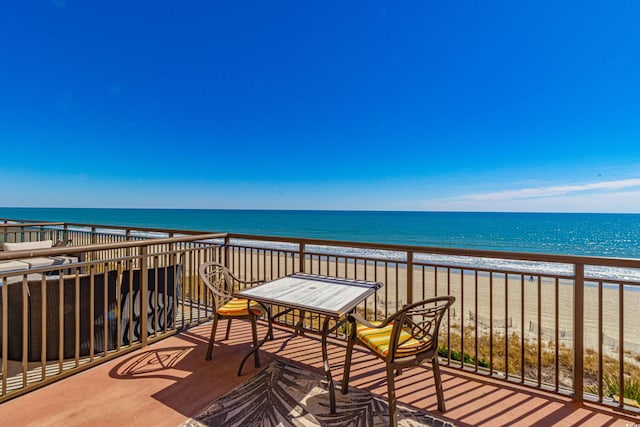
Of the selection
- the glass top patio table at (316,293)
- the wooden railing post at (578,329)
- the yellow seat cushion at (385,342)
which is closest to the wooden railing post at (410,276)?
the glass top patio table at (316,293)

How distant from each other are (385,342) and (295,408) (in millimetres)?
703

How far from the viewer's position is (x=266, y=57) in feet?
27.2

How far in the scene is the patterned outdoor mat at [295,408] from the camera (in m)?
1.58

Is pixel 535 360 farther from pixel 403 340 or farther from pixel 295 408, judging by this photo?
pixel 295 408

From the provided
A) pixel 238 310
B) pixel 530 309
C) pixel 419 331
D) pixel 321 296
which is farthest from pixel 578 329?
pixel 530 309

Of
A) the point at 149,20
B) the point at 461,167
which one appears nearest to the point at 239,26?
the point at 149,20

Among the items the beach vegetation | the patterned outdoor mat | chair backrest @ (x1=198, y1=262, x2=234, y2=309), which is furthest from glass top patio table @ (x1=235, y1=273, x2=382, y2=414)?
the beach vegetation

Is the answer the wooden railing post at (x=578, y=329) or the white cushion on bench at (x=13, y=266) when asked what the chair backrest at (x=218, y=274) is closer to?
the wooden railing post at (x=578, y=329)

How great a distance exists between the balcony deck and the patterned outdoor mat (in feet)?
0.35

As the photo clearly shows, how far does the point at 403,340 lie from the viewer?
5.60ft

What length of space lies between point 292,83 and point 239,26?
10.2 ft

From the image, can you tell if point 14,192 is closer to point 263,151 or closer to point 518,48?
point 263,151

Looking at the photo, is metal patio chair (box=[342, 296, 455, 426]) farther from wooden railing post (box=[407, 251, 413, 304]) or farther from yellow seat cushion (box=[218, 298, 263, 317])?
yellow seat cushion (box=[218, 298, 263, 317])

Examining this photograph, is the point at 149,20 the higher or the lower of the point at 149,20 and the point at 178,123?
the higher
